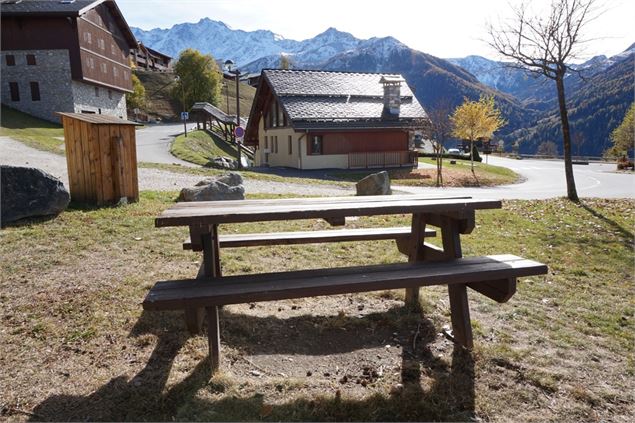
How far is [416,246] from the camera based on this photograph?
4191 mm

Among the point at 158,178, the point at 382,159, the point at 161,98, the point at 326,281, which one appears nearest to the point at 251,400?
the point at 326,281

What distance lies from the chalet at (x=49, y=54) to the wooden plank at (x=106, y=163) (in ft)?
102

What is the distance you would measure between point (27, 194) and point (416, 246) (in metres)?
5.87

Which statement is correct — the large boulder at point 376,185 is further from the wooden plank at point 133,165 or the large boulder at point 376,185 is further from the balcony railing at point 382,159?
the balcony railing at point 382,159

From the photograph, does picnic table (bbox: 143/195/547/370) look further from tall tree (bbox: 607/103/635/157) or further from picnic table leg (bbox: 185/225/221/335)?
tall tree (bbox: 607/103/635/157)

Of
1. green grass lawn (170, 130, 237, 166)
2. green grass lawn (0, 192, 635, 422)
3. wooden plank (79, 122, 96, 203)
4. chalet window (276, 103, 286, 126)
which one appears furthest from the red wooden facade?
green grass lawn (0, 192, 635, 422)

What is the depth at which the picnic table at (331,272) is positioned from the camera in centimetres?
286

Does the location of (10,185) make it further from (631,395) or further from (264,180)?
(264,180)

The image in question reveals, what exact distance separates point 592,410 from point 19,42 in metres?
42.8

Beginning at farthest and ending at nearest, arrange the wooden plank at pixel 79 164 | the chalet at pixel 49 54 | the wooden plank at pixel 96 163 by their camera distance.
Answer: the chalet at pixel 49 54 < the wooden plank at pixel 79 164 < the wooden plank at pixel 96 163

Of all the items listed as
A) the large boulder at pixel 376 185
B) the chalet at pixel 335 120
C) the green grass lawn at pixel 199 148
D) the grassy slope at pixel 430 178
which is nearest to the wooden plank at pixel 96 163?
the large boulder at pixel 376 185

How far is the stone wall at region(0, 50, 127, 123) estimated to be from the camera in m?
34.9

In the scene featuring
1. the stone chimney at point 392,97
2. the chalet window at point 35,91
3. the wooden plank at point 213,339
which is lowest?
the wooden plank at point 213,339

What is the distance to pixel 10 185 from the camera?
6.61 m
